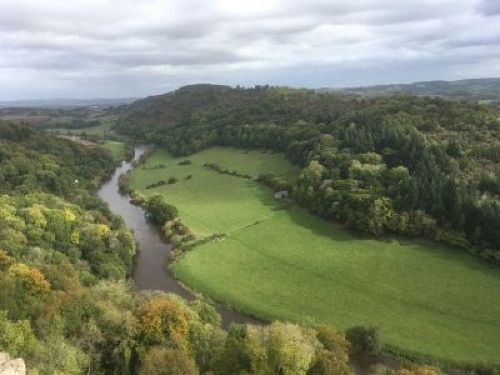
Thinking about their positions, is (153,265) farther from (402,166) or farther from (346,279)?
(402,166)

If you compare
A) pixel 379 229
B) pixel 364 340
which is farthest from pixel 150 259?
pixel 364 340

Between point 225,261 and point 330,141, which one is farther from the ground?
point 330,141

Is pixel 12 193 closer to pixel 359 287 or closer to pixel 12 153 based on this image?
pixel 12 153

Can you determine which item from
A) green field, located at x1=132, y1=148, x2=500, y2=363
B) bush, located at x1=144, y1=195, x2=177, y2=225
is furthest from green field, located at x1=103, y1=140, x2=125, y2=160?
green field, located at x1=132, y1=148, x2=500, y2=363

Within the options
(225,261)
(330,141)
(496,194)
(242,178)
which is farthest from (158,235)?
(496,194)

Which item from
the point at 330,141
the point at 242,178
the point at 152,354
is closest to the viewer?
the point at 152,354

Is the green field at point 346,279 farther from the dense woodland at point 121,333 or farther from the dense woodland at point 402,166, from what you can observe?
the dense woodland at point 121,333

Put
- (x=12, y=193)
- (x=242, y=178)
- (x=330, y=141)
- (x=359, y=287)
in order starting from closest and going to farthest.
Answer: (x=359, y=287)
(x=12, y=193)
(x=330, y=141)
(x=242, y=178)

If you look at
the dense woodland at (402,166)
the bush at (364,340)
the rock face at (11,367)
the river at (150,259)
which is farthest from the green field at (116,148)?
the rock face at (11,367)
